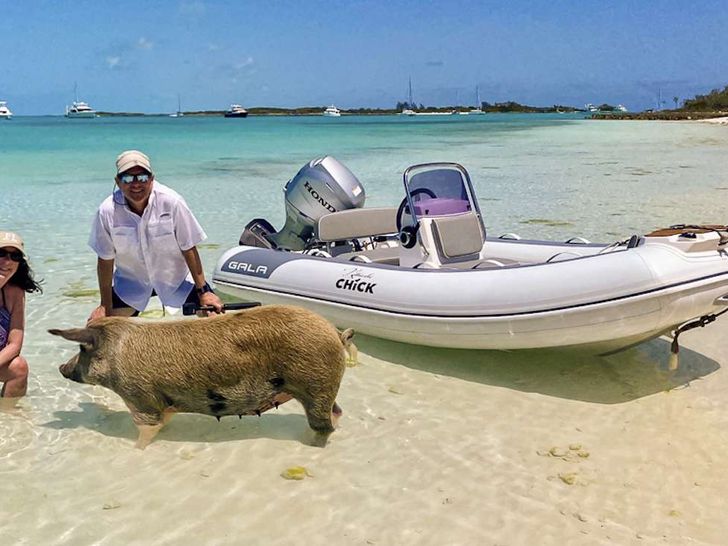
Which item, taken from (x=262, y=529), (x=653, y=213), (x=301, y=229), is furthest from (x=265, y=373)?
(x=653, y=213)

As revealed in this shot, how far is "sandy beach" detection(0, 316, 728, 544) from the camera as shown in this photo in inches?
122

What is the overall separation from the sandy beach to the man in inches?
27.1

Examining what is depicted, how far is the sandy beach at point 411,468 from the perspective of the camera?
3.09m

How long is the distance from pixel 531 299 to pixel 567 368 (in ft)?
2.38

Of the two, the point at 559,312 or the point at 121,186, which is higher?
the point at 121,186

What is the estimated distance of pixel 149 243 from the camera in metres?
4.31

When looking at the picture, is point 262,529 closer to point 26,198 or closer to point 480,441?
point 480,441

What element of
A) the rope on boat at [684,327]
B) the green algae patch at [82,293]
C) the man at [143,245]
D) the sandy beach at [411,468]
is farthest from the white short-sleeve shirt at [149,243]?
the rope on boat at [684,327]

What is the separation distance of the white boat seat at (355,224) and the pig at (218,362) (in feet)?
9.26

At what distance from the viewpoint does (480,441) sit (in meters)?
3.89

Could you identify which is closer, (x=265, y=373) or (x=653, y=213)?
(x=265, y=373)

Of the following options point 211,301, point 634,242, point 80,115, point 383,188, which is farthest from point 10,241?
point 80,115

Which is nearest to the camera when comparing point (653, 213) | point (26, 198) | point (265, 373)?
point (265, 373)

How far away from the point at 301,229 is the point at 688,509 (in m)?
4.23
